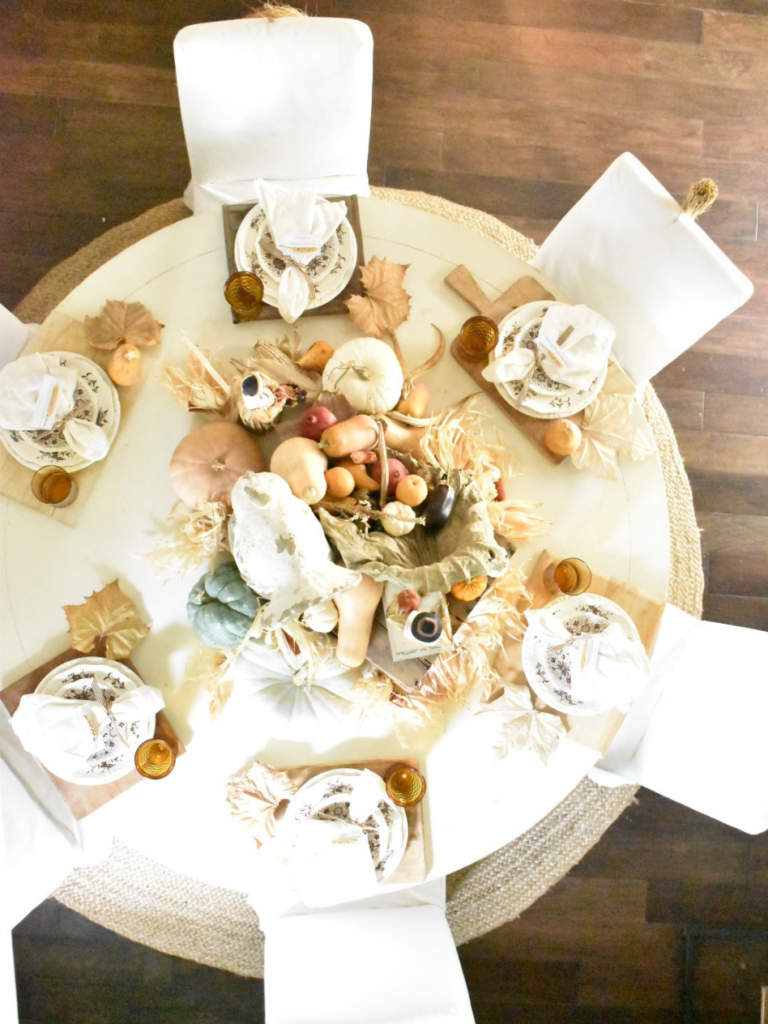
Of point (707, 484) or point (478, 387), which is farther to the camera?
point (707, 484)

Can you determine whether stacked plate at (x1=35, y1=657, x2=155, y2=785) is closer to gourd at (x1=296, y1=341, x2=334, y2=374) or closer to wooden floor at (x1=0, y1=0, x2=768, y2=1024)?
gourd at (x1=296, y1=341, x2=334, y2=374)

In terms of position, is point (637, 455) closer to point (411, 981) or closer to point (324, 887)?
point (324, 887)

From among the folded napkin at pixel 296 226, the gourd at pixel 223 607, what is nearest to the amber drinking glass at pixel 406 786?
the gourd at pixel 223 607

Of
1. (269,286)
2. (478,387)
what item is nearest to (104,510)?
(269,286)

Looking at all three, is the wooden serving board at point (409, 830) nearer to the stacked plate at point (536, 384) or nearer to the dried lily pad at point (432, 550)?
the dried lily pad at point (432, 550)

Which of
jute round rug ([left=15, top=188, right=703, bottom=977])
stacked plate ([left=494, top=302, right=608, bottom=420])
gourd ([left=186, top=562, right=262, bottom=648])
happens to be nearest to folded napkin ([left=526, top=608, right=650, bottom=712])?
stacked plate ([left=494, top=302, right=608, bottom=420])

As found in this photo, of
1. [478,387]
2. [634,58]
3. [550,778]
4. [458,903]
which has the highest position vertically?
[634,58]

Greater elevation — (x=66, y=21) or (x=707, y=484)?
(x=66, y=21)
